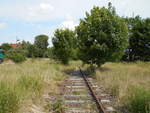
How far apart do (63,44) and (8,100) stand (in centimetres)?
2341

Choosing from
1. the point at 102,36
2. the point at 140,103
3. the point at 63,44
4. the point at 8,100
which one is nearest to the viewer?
the point at 8,100

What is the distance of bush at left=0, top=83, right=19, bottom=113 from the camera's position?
6211 mm

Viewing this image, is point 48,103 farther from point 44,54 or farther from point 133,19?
point 44,54

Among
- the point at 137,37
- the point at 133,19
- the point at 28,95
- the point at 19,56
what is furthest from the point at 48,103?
the point at 133,19

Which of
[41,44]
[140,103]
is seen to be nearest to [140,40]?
[140,103]

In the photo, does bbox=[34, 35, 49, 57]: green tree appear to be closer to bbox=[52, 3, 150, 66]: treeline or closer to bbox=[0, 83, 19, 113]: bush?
bbox=[52, 3, 150, 66]: treeline

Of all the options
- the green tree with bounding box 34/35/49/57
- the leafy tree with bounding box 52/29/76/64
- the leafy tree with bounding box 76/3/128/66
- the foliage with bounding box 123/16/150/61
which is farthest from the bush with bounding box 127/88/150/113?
the green tree with bounding box 34/35/49/57

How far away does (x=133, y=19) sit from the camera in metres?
39.9

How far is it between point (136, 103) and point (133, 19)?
34922mm

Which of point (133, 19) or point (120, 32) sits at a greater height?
point (133, 19)

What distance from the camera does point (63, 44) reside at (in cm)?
2970

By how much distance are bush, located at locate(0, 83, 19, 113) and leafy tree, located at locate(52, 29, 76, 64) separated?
74.9 ft

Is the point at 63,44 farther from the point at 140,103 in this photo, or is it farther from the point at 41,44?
the point at 41,44


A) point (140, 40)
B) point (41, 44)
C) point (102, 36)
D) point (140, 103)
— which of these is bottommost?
point (140, 103)
